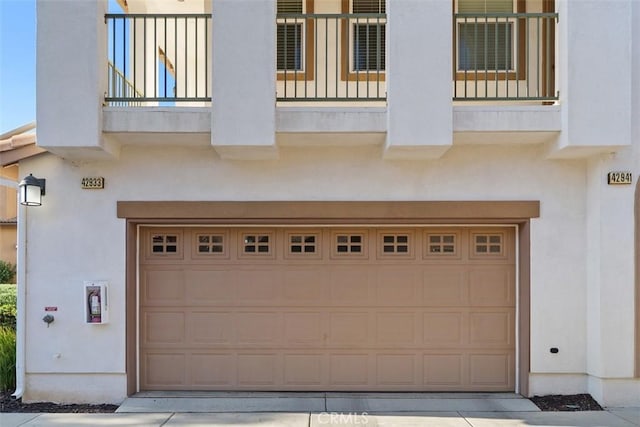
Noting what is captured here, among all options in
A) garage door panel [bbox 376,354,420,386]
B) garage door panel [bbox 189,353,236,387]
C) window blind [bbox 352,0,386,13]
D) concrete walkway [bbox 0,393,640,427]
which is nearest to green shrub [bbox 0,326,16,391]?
concrete walkway [bbox 0,393,640,427]

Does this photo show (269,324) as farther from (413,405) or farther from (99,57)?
(99,57)

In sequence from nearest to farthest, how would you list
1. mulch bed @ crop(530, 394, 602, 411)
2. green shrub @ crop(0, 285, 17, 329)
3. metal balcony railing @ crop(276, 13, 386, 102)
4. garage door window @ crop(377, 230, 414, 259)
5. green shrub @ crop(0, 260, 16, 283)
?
mulch bed @ crop(530, 394, 602, 411) < garage door window @ crop(377, 230, 414, 259) < metal balcony railing @ crop(276, 13, 386, 102) < green shrub @ crop(0, 285, 17, 329) < green shrub @ crop(0, 260, 16, 283)

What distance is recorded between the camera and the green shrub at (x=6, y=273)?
568 inches

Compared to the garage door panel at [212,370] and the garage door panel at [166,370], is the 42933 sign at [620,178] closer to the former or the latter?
the garage door panel at [212,370]

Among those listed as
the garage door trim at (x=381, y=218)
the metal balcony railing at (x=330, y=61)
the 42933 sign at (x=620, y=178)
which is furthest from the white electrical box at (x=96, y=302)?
the 42933 sign at (x=620, y=178)

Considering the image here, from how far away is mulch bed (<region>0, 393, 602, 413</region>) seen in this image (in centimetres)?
606

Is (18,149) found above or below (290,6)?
below

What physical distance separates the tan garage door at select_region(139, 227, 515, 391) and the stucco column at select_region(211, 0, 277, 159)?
1.83 meters

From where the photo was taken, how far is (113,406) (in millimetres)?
6203

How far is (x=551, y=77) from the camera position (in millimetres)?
7195

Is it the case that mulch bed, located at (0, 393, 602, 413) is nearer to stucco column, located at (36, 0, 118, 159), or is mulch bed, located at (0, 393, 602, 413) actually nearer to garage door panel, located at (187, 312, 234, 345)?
garage door panel, located at (187, 312, 234, 345)

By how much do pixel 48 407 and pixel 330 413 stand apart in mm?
3590

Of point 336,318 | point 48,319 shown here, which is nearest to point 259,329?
point 336,318

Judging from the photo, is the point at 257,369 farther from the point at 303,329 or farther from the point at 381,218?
the point at 381,218
